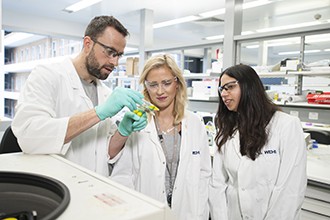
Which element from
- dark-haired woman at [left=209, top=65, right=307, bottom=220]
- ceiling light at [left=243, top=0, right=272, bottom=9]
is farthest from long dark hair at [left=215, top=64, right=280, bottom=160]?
ceiling light at [left=243, top=0, right=272, bottom=9]

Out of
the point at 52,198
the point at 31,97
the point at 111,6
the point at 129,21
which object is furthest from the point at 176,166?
the point at 129,21

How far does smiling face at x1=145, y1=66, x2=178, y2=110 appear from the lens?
4.60 feet

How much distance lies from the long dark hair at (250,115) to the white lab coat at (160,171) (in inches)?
9.6

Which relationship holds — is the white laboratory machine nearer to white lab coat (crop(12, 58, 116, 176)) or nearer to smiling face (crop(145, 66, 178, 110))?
white lab coat (crop(12, 58, 116, 176))

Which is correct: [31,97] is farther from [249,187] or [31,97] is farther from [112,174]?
[249,187]

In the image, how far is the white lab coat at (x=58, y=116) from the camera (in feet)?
3.29

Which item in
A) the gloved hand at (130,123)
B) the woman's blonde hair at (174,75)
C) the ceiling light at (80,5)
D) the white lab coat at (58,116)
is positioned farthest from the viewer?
the ceiling light at (80,5)

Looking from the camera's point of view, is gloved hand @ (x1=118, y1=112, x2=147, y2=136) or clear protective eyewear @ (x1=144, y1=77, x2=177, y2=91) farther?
clear protective eyewear @ (x1=144, y1=77, x2=177, y2=91)

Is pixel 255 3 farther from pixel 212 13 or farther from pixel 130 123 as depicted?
pixel 130 123

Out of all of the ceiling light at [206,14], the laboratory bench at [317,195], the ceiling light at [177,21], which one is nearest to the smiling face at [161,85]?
the laboratory bench at [317,195]

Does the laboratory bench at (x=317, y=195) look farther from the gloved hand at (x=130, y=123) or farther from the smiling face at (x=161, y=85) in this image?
the gloved hand at (x=130, y=123)

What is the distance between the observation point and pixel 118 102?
113cm

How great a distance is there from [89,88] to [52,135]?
48 centimetres

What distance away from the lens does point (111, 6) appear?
4707 millimetres
